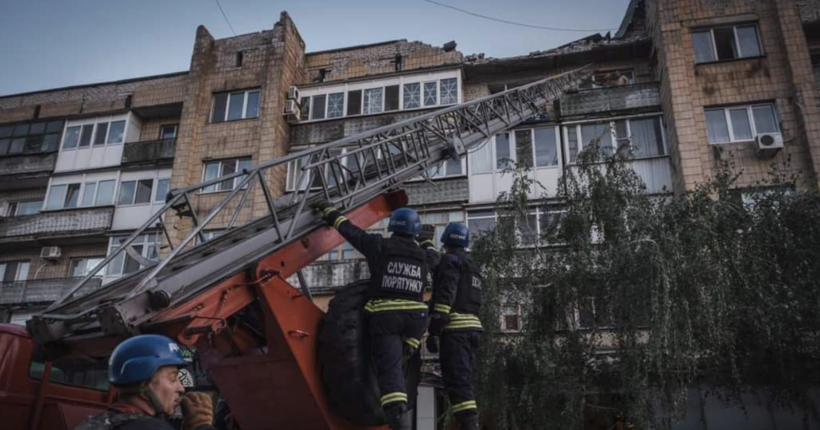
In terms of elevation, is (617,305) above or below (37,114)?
below

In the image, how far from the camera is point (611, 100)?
66.7 feet

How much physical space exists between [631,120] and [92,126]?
2138 centimetres

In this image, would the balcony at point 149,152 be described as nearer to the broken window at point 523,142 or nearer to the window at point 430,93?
the window at point 430,93

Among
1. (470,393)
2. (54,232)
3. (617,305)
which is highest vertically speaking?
(54,232)

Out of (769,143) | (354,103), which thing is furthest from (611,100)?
(354,103)

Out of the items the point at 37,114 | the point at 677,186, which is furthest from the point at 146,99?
the point at 677,186

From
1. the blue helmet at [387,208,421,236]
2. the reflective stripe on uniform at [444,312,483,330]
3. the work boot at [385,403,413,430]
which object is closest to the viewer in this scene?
the work boot at [385,403,413,430]

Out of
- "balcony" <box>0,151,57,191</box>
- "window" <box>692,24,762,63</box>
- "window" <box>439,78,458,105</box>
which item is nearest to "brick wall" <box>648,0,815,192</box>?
"window" <box>692,24,762,63</box>

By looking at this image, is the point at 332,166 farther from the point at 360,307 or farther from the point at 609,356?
the point at 609,356

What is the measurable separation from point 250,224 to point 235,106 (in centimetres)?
1798

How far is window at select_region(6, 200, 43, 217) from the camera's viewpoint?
2688cm

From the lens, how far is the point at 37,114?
87.7 feet

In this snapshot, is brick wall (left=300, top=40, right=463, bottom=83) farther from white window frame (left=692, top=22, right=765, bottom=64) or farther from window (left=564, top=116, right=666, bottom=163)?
white window frame (left=692, top=22, right=765, bottom=64)

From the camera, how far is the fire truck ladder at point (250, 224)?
4.51 meters
